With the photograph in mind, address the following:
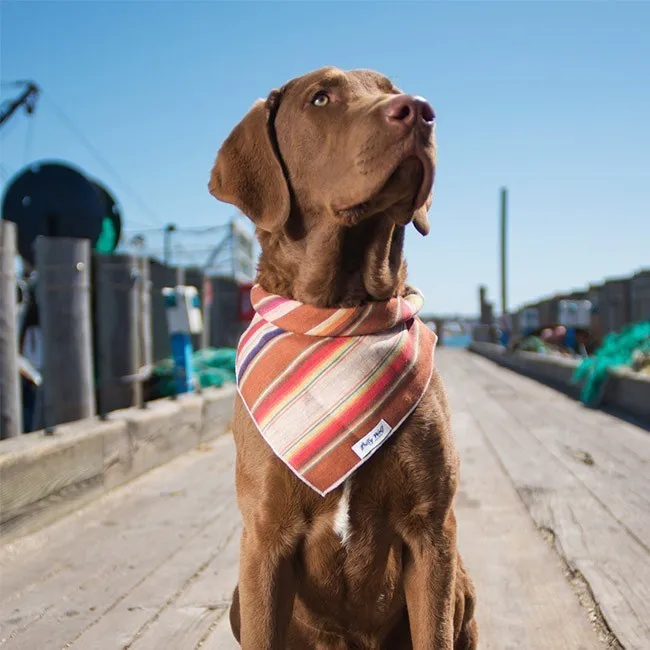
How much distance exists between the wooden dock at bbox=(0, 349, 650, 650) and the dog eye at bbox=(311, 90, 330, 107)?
1.62 metres

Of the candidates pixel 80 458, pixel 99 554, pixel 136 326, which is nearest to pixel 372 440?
pixel 99 554

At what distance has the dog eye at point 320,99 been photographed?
1837 millimetres

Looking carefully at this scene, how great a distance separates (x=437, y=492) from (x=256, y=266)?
817 millimetres

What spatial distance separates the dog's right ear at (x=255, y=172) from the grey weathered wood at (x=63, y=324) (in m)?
2.55

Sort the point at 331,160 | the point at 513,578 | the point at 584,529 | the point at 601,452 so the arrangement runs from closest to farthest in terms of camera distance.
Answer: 1. the point at 331,160
2. the point at 513,578
3. the point at 584,529
4. the point at 601,452

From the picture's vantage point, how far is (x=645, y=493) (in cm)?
349

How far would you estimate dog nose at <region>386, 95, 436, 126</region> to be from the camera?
5.23ft

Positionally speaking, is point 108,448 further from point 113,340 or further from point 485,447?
point 485,447

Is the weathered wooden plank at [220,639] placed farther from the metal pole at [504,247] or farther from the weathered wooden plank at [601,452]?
the metal pole at [504,247]

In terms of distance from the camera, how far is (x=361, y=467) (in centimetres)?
168

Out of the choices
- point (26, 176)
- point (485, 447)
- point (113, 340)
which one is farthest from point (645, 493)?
point (26, 176)

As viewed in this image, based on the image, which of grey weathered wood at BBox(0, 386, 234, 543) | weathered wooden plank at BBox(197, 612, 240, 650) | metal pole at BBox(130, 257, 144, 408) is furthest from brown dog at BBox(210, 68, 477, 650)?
metal pole at BBox(130, 257, 144, 408)

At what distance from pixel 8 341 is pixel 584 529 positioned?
111 inches

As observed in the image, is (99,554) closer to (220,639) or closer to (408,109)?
(220,639)
